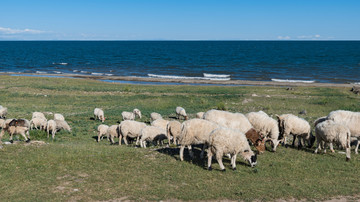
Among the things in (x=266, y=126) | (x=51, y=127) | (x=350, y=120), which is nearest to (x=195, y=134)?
(x=266, y=126)

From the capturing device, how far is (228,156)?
15.2 metres

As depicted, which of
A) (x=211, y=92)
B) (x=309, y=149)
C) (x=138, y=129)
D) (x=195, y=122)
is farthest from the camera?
(x=211, y=92)

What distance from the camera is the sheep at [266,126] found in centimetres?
1716

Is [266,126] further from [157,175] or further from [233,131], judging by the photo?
[157,175]

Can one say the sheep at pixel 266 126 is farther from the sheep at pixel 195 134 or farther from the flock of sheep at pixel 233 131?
the sheep at pixel 195 134

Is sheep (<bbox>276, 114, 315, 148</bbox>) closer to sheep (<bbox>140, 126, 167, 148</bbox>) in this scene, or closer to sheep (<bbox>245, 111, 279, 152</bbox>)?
sheep (<bbox>245, 111, 279, 152</bbox>)

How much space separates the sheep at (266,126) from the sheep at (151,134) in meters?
5.02

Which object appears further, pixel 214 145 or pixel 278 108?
pixel 278 108

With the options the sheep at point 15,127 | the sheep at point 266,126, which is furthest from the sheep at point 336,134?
the sheep at point 15,127

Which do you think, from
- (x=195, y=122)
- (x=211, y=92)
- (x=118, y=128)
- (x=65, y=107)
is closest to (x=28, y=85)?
(x=65, y=107)

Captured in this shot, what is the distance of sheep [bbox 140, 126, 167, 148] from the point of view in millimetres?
17797

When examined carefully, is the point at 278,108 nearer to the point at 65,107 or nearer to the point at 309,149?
the point at 309,149

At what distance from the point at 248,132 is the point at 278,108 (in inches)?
690

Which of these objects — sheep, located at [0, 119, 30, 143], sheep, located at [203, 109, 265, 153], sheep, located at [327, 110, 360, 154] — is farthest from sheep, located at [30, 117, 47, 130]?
sheep, located at [327, 110, 360, 154]
